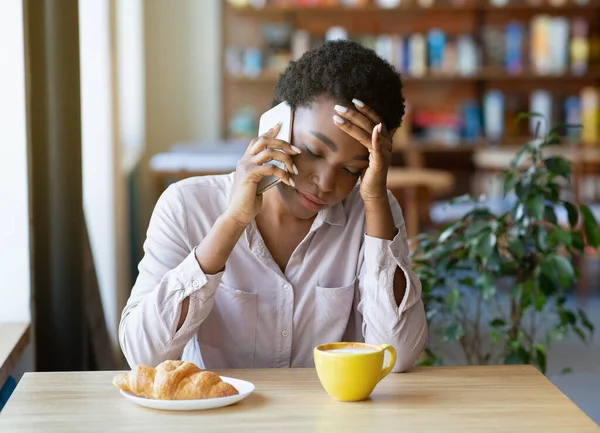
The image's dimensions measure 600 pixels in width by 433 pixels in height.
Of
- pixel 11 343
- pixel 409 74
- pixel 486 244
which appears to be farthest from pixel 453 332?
pixel 409 74

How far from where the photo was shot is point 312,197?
1.59 m

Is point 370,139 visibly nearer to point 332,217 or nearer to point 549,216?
point 332,217

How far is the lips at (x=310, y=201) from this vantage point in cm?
159

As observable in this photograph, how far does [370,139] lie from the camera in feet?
5.03

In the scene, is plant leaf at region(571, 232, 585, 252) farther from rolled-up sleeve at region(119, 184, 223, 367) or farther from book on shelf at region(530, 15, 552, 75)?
book on shelf at region(530, 15, 552, 75)

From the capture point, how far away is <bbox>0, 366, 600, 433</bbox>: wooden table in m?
1.17

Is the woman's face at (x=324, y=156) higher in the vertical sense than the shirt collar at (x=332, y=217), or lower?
higher

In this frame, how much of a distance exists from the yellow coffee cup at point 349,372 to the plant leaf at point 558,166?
3.65 feet

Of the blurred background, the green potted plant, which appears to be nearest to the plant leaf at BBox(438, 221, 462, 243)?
the green potted plant

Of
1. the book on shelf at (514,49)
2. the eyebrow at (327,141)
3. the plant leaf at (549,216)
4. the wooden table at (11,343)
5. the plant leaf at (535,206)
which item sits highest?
the book on shelf at (514,49)

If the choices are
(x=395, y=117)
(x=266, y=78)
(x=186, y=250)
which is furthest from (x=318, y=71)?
(x=266, y=78)

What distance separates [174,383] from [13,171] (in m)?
0.94

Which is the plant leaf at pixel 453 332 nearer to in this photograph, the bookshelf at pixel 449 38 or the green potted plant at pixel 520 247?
the green potted plant at pixel 520 247

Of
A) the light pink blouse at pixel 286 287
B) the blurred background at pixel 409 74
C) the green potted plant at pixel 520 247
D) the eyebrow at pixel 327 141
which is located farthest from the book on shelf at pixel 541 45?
the eyebrow at pixel 327 141
